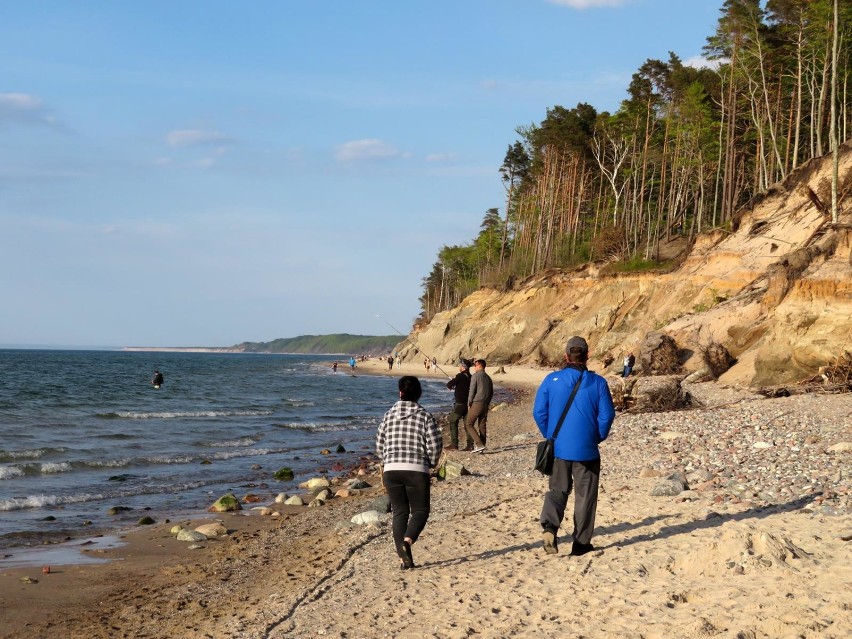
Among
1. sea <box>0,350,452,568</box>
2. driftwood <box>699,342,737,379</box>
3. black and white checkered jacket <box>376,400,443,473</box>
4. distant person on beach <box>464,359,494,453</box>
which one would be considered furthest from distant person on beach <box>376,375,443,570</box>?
driftwood <box>699,342,737,379</box>

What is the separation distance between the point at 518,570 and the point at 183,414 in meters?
26.5

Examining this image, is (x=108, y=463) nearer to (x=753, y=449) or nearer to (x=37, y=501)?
(x=37, y=501)

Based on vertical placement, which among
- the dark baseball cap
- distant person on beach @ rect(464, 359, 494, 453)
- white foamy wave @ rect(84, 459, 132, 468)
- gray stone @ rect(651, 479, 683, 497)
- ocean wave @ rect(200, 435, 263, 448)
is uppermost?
the dark baseball cap

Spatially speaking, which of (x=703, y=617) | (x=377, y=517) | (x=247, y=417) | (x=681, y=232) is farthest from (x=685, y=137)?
(x=703, y=617)

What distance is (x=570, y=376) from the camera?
7.10m

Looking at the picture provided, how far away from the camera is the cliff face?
20391mm

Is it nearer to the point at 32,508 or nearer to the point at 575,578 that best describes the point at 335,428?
the point at 32,508

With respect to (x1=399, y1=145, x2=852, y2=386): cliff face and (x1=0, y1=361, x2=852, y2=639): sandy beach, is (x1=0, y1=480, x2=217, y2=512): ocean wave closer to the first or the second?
(x1=0, y1=361, x2=852, y2=639): sandy beach

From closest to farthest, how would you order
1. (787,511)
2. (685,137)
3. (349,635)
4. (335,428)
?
(349,635) → (787,511) → (335,428) → (685,137)

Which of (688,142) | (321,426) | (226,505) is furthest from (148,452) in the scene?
(688,142)

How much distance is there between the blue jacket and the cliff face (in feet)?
46.5

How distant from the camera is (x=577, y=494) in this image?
7145mm

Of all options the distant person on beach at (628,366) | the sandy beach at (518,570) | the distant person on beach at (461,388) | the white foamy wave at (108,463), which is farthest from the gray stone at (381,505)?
the distant person on beach at (628,366)

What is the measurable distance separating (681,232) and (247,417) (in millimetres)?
35249
